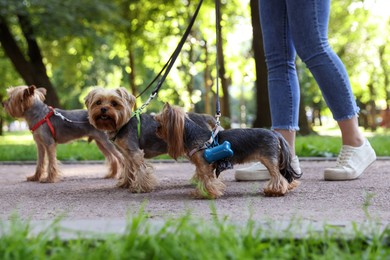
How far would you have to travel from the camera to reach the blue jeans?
5145 mm

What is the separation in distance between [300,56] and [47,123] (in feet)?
11.4

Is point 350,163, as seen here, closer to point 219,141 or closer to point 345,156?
point 345,156

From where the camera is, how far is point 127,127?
5.58 m

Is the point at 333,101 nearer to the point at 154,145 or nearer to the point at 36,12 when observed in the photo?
the point at 154,145

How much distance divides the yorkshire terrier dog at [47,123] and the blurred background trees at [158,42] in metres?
6.92

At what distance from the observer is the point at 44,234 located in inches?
101

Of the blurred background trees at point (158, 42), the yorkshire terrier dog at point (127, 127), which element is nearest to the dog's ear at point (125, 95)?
the yorkshire terrier dog at point (127, 127)

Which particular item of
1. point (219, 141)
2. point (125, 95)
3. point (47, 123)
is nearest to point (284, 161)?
point (219, 141)

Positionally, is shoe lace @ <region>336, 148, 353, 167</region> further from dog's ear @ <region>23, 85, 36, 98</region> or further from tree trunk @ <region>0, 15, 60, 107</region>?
tree trunk @ <region>0, 15, 60, 107</region>

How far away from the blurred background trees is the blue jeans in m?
8.28

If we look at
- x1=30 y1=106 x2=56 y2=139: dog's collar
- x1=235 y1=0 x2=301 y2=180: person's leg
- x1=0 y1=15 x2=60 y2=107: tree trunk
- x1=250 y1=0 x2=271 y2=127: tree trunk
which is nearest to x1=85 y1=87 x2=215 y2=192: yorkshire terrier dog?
x1=235 y1=0 x2=301 y2=180: person's leg

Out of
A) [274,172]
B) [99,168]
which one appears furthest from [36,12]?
[274,172]

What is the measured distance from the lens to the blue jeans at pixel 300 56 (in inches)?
203

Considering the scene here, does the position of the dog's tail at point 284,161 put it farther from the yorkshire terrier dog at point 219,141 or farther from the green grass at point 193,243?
the green grass at point 193,243
